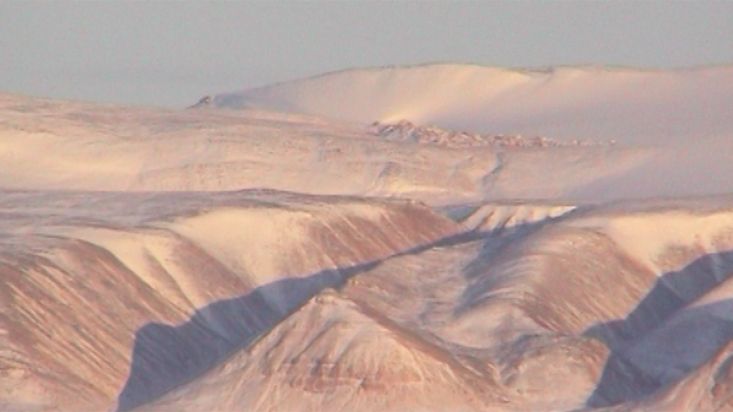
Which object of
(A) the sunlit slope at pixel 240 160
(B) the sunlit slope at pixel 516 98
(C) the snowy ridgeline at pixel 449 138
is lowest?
(B) the sunlit slope at pixel 516 98

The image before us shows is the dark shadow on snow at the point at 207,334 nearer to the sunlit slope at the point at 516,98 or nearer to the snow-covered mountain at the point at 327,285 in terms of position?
the snow-covered mountain at the point at 327,285

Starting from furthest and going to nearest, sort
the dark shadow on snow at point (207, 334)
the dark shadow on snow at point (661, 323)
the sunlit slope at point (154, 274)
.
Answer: the dark shadow on snow at point (207, 334), the sunlit slope at point (154, 274), the dark shadow on snow at point (661, 323)

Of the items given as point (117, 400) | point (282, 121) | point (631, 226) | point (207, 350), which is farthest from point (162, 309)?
point (282, 121)

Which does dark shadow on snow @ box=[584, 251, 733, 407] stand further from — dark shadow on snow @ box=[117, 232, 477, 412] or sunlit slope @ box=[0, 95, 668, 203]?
sunlit slope @ box=[0, 95, 668, 203]

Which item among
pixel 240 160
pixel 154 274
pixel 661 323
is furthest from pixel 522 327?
pixel 240 160

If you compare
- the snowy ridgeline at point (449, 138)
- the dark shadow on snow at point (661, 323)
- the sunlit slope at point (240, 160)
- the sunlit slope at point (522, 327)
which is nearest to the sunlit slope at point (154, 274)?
the sunlit slope at point (522, 327)

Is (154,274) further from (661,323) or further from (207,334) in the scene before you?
(661,323)

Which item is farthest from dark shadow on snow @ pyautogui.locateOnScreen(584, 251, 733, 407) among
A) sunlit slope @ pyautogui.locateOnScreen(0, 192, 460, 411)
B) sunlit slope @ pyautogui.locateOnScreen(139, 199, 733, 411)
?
sunlit slope @ pyautogui.locateOnScreen(0, 192, 460, 411)
